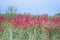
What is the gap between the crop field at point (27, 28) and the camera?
25.3 ft

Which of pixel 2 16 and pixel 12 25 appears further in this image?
pixel 2 16

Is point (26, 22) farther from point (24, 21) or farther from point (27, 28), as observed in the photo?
point (27, 28)

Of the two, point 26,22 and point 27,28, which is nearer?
point 27,28

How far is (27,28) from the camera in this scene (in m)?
8.27

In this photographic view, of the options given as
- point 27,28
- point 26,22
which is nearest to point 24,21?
point 26,22

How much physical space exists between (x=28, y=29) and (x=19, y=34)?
0.56 m

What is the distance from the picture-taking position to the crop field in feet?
25.3

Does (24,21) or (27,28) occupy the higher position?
(24,21)

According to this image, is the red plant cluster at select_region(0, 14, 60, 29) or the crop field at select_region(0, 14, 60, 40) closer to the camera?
the crop field at select_region(0, 14, 60, 40)

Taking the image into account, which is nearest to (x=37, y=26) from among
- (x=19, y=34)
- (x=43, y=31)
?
(x=43, y=31)

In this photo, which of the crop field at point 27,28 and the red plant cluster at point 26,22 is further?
the red plant cluster at point 26,22

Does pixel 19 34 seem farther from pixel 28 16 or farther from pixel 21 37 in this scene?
pixel 28 16

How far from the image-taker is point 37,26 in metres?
8.48

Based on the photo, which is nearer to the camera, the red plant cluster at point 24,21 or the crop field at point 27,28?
the crop field at point 27,28
